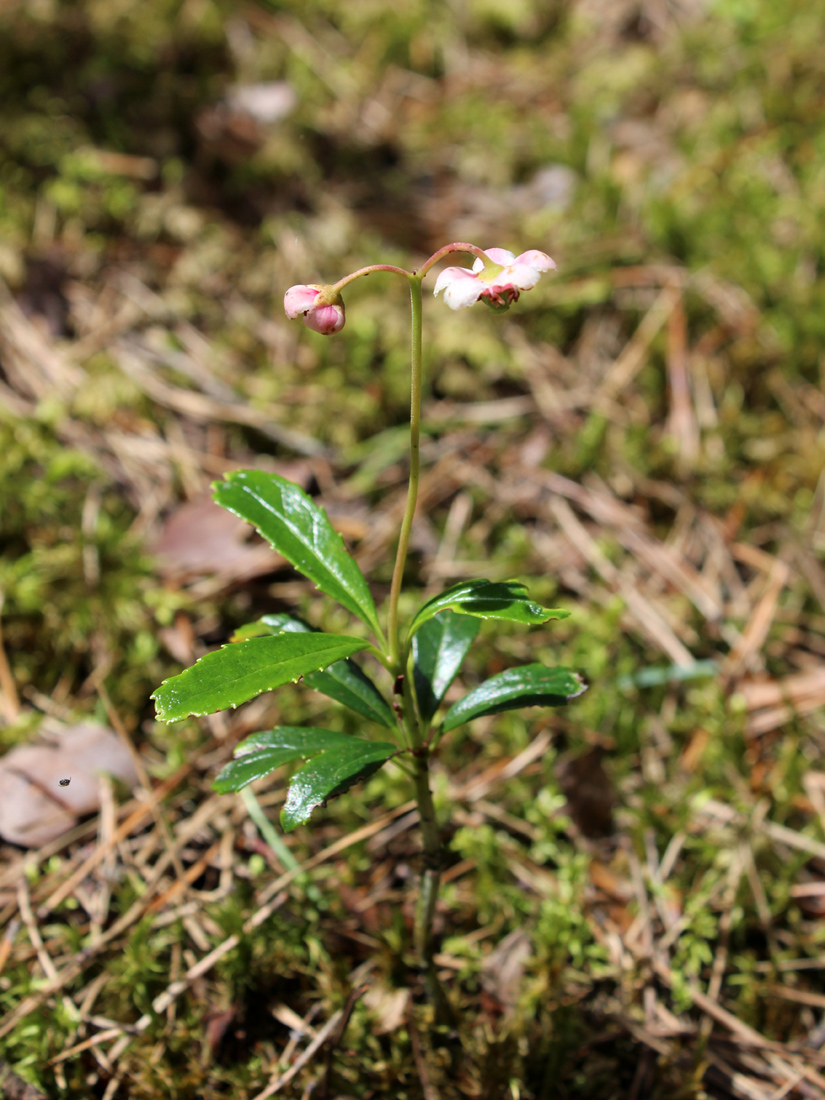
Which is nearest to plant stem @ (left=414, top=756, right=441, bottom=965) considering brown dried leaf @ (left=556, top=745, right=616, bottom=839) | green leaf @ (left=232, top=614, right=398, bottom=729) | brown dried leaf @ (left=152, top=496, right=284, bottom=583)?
green leaf @ (left=232, top=614, right=398, bottom=729)

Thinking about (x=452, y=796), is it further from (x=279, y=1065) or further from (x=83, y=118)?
(x=83, y=118)

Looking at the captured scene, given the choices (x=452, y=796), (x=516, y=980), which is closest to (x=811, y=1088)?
(x=516, y=980)

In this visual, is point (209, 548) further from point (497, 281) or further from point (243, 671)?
point (497, 281)

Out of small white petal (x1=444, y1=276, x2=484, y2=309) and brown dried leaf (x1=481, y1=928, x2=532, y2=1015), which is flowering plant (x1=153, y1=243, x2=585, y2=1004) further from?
brown dried leaf (x1=481, y1=928, x2=532, y2=1015)

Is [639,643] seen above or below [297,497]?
below

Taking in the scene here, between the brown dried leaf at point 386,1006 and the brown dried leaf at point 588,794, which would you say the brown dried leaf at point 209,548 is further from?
the brown dried leaf at point 386,1006

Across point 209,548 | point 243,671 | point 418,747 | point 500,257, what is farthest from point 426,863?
point 209,548
